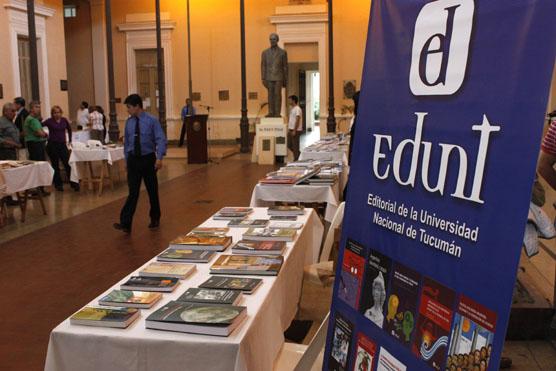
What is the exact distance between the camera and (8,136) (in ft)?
33.8

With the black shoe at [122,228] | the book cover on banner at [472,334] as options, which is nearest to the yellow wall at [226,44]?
the black shoe at [122,228]

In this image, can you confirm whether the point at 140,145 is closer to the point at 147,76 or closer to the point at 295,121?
the point at 295,121

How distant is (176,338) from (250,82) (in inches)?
818

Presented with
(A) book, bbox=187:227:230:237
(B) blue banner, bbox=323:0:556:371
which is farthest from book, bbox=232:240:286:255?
(B) blue banner, bbox=323:0:556:371

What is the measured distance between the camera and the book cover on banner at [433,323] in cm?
158

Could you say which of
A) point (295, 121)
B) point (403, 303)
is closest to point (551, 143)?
point (403, 303)

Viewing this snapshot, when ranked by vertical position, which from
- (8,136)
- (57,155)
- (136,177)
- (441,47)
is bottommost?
(57,155)

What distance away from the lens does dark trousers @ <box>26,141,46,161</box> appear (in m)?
11.1

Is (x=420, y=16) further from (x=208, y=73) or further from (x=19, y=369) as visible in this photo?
(x=208, y=73)

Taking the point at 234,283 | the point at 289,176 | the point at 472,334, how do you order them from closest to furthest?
the point at 472,334, the point at 234,283, the point at 289,176

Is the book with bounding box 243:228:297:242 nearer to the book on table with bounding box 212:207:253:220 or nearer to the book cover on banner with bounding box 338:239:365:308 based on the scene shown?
→ the book on table with bounding box 212:207:253:220

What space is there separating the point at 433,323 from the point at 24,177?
8367 millimetres

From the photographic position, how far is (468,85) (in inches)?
60.6

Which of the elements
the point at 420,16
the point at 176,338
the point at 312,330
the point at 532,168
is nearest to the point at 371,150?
the point at 420,16
